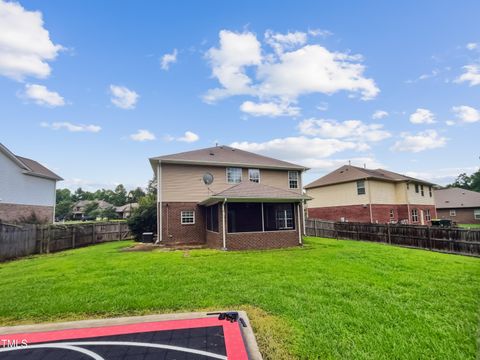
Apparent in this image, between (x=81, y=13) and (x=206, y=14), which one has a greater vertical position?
(x=206, y=14)

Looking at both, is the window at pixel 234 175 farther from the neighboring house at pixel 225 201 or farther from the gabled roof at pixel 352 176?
the gabled roof at pixel 352 176

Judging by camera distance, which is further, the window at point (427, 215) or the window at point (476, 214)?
the window at point (476, 214)

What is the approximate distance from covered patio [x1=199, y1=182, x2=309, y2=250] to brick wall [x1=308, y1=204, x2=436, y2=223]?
11327 millimetres

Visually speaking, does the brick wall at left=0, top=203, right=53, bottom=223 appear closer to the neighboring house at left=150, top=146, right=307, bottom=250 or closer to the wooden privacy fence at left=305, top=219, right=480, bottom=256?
the neighboring house at left=150, top=146, right=307, bottom=250

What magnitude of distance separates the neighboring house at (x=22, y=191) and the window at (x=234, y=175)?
14.6 meters

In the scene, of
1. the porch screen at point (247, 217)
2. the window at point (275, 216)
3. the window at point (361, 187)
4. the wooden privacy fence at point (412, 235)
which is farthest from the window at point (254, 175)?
the window at point (361, 187)

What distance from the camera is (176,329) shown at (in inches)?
172

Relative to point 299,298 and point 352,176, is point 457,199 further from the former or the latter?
point 299,298

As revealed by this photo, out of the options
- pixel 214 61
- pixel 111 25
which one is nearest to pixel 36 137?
pixel 111 25

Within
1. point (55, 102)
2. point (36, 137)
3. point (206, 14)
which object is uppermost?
point (206, 14)

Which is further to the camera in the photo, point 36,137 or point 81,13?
point 36,137

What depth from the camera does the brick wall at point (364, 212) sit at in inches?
915

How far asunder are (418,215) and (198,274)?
2689cm

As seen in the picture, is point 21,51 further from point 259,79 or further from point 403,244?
point 403,244
